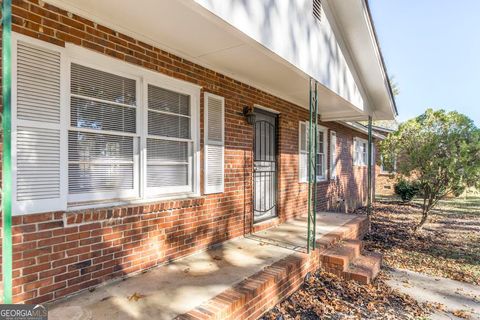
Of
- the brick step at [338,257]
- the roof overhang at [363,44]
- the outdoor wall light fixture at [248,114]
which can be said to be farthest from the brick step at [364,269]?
the roof overhang at [363,44]

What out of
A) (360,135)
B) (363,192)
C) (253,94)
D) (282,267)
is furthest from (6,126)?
(363,192)

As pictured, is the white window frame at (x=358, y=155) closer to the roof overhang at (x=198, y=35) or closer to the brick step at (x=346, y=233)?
the brick step at (x=346, y=233)

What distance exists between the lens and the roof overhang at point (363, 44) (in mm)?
5301

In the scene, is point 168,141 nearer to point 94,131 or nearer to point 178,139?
point 178,139

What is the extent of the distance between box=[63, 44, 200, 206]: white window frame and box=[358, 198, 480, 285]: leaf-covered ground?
438 centimetres

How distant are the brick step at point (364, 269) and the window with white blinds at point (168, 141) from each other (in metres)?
2.85

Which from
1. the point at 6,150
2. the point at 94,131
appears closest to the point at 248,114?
the point at 94,131

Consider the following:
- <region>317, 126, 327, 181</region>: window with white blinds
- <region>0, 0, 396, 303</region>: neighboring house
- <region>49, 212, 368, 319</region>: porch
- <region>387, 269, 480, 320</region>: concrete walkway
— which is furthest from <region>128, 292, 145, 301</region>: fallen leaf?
<region>317, 126, 327, 181</region>: window with white blinds

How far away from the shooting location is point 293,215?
6.98 metres

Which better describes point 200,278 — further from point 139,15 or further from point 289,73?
point 289,73

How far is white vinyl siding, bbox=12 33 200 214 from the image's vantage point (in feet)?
8.37

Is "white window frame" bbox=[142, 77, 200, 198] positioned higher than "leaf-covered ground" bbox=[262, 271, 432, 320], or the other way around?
"white window frame" bbox=[142, 77, 200, 198]

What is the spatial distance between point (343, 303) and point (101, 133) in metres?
3.71

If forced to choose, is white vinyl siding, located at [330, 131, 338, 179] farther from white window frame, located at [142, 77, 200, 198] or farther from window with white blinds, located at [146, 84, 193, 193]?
window with white blinds, located at [146, 84, 193, 193]
